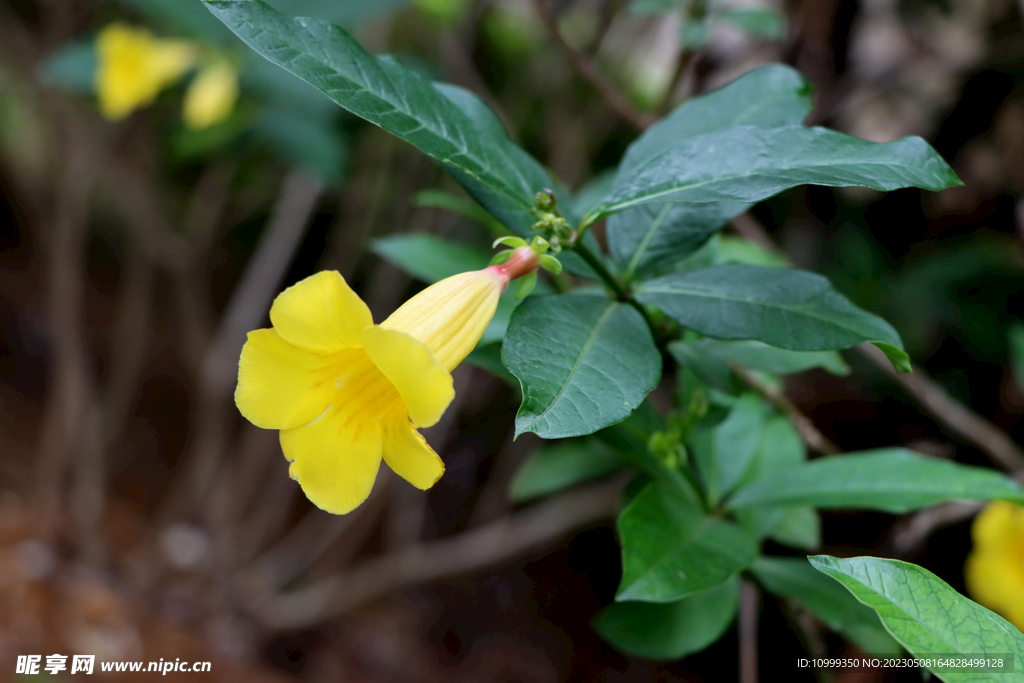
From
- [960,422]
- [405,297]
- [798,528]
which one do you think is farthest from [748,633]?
[405,297]

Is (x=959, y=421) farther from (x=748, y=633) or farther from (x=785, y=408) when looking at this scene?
(x=748, y=633)

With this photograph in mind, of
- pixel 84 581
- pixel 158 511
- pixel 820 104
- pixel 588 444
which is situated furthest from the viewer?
pixel 158 511

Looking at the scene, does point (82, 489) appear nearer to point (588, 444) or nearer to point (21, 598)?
point (21, 598)

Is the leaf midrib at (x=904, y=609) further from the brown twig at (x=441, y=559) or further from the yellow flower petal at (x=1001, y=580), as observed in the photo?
the brown twig at (x=441, y=559)

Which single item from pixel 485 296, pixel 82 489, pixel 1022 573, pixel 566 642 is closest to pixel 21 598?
pixel 82 489

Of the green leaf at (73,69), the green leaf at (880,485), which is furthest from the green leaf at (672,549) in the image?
the green leaf at (73,69)

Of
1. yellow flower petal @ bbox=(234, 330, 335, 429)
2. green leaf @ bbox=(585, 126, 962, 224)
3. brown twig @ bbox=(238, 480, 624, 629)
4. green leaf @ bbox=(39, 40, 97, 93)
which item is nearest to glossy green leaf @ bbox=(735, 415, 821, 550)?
green leaf @ bbox=(585, 126, 962, 224)
